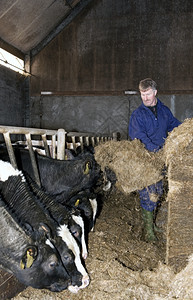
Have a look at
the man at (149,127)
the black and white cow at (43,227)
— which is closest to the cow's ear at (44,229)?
the black and white cow at (43,227)

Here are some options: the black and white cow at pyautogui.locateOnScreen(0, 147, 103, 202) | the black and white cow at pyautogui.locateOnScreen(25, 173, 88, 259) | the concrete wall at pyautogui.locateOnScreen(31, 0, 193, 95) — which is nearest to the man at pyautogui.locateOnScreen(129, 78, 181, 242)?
the black and white cow at pyautogui.locateOnScreen(0, 147, 103, 202)

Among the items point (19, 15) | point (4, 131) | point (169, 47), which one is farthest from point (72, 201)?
point (169, 47)

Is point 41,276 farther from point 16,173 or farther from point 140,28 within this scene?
point 140,28

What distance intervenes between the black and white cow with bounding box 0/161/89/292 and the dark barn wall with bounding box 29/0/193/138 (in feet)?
29.0

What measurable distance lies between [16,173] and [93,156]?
72.8 inches

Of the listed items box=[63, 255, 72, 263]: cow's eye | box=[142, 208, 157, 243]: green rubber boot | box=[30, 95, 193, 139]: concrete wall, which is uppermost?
box=[30, 95, 193, 139]: concrete wall

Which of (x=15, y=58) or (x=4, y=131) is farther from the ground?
(x=15, y=58)

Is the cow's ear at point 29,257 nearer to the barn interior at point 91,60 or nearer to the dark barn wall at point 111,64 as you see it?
the barn interior at point 91,60

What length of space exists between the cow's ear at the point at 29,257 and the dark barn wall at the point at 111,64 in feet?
30.8

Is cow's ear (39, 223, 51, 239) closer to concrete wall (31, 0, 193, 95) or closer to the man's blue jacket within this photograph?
the man's blue jacket

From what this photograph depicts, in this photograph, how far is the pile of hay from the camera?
12.4ft

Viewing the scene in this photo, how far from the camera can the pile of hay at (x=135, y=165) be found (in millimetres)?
3771

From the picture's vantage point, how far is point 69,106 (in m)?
12.4

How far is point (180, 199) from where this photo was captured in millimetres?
3363
